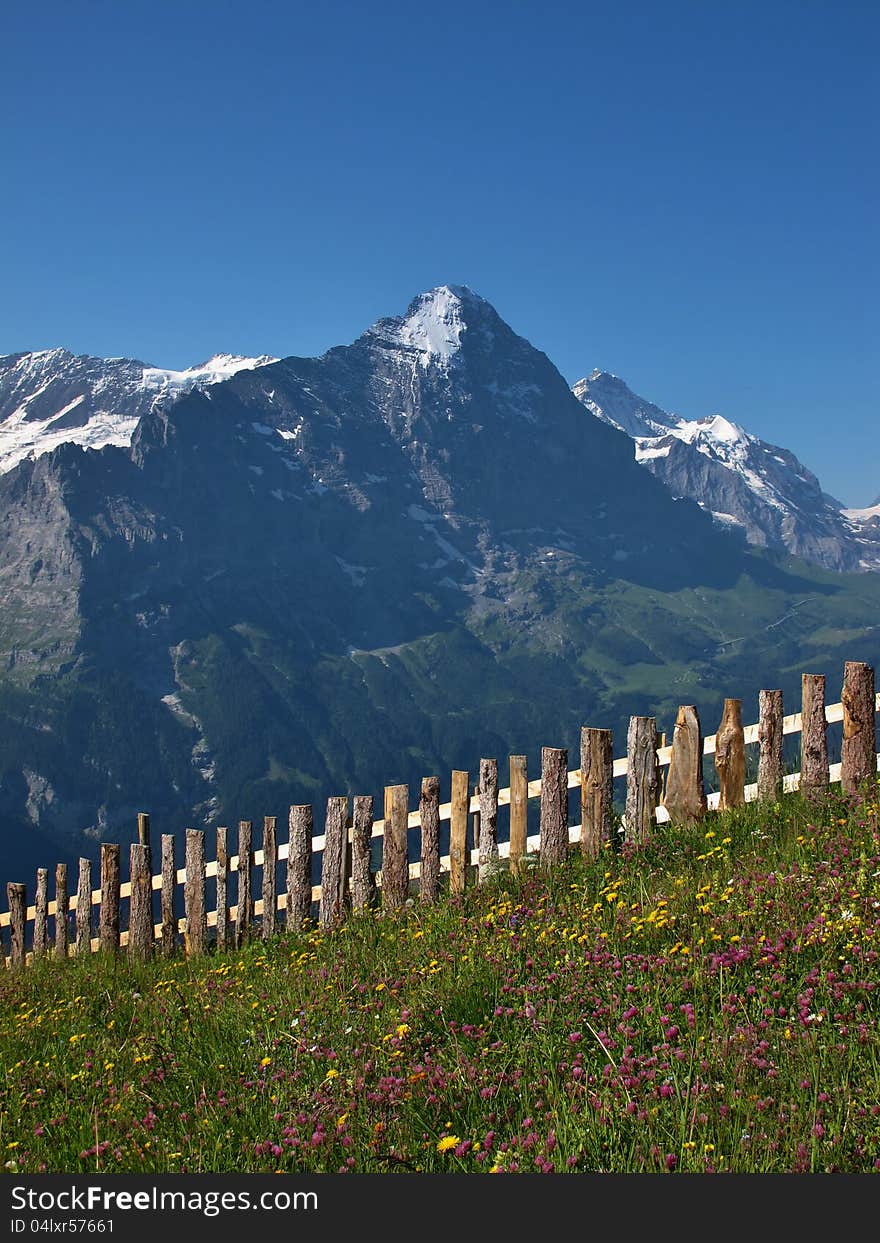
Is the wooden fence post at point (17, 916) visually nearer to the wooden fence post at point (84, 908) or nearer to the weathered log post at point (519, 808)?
the wooden fence post at point (84, 908)

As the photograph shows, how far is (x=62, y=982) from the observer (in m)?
12.4

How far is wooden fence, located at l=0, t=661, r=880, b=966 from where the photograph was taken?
34.5 feet

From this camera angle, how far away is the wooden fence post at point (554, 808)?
11.0m

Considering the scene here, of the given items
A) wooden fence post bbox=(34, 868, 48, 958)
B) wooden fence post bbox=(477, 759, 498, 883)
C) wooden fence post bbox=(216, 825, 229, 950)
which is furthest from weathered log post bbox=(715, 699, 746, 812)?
wooden fence post bbox=(34, 868, 48, 958)

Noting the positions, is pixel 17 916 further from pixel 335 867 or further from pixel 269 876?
pixel 335 867

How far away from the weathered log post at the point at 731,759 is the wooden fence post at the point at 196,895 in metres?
7.72

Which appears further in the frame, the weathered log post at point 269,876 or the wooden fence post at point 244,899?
the wooden fence post at point 244,899

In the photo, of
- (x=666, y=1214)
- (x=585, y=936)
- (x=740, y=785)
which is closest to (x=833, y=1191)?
(x=666, y=1214)

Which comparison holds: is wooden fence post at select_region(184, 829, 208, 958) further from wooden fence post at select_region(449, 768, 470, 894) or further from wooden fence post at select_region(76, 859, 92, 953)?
wooden fence post at select_region(449, 768, 470, 894)

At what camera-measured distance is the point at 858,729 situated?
1038 cm

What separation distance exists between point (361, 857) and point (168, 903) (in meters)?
4.24

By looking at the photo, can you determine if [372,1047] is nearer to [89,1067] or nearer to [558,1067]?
[558,1067]

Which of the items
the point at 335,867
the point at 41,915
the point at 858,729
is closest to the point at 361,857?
the point at 335,867

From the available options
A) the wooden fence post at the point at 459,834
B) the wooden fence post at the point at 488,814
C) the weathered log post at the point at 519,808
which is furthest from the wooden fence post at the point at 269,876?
the weathered log post at the point at 519,808
